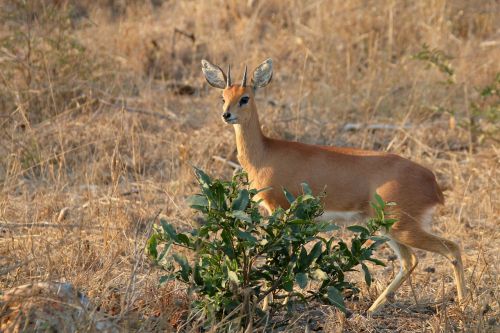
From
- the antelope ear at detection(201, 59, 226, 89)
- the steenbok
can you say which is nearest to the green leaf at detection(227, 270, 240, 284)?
the steenbok

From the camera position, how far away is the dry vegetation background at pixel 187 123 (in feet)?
15.2

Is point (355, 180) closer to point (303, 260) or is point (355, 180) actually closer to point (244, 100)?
point (244, 100)

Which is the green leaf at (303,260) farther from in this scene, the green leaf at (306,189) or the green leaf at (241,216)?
the green leaf at (241,216)

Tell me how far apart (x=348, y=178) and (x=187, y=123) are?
11.0 ft

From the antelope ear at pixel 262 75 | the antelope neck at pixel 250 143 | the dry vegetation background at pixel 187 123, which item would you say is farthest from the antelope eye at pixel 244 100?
the dry vegetation background at pixel 187 123

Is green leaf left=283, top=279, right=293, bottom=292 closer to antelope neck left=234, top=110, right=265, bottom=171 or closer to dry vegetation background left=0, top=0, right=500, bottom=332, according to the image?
dry vegetation background left=0, top=0, right=500, bottom=332

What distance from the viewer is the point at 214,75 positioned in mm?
5867

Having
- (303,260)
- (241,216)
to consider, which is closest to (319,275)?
(303,260)

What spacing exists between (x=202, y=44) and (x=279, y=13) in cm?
127

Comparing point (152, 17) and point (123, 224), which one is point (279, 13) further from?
point (123, 224)

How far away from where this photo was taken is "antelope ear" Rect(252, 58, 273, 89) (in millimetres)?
5867

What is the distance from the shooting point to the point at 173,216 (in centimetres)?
649

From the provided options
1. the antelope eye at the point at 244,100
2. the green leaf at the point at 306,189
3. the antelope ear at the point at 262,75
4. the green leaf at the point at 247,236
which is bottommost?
the green leaf at the point at 247,236

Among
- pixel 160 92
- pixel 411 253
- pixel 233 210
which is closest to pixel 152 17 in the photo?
pixel 160 92
